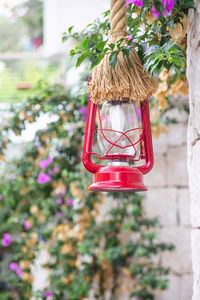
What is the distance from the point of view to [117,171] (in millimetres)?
1072

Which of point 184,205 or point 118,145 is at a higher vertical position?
point 184,205

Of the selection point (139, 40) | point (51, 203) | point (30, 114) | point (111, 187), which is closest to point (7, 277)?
point (51, 203)

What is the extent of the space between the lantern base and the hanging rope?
0.20 m

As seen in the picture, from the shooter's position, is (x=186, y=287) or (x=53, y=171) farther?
(x=53, y=171)

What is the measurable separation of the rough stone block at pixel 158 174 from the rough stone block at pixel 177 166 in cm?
3

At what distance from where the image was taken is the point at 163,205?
252cm

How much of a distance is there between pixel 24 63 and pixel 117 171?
3.28 metres

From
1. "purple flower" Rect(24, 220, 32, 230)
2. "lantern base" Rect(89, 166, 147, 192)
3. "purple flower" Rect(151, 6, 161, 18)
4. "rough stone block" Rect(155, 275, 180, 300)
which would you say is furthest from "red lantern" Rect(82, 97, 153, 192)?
"purple flower" Rect(24, 220, 32, 230)

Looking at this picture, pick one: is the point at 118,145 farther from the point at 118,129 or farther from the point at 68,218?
the point at 68,218

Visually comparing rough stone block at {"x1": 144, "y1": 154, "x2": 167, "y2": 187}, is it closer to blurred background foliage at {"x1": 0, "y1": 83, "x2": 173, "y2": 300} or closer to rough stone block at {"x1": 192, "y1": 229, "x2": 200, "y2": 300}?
blurred background foliage at {"x1": 0, "y1": 83, "x2": 173, "y2": 300}

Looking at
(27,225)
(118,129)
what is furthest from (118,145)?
(27,225)

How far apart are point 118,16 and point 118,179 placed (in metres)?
0.47

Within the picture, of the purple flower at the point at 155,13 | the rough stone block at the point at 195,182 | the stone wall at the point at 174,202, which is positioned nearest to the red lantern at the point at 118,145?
the rough stone block at the point at 195,182

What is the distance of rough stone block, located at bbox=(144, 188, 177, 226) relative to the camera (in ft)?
8.14
